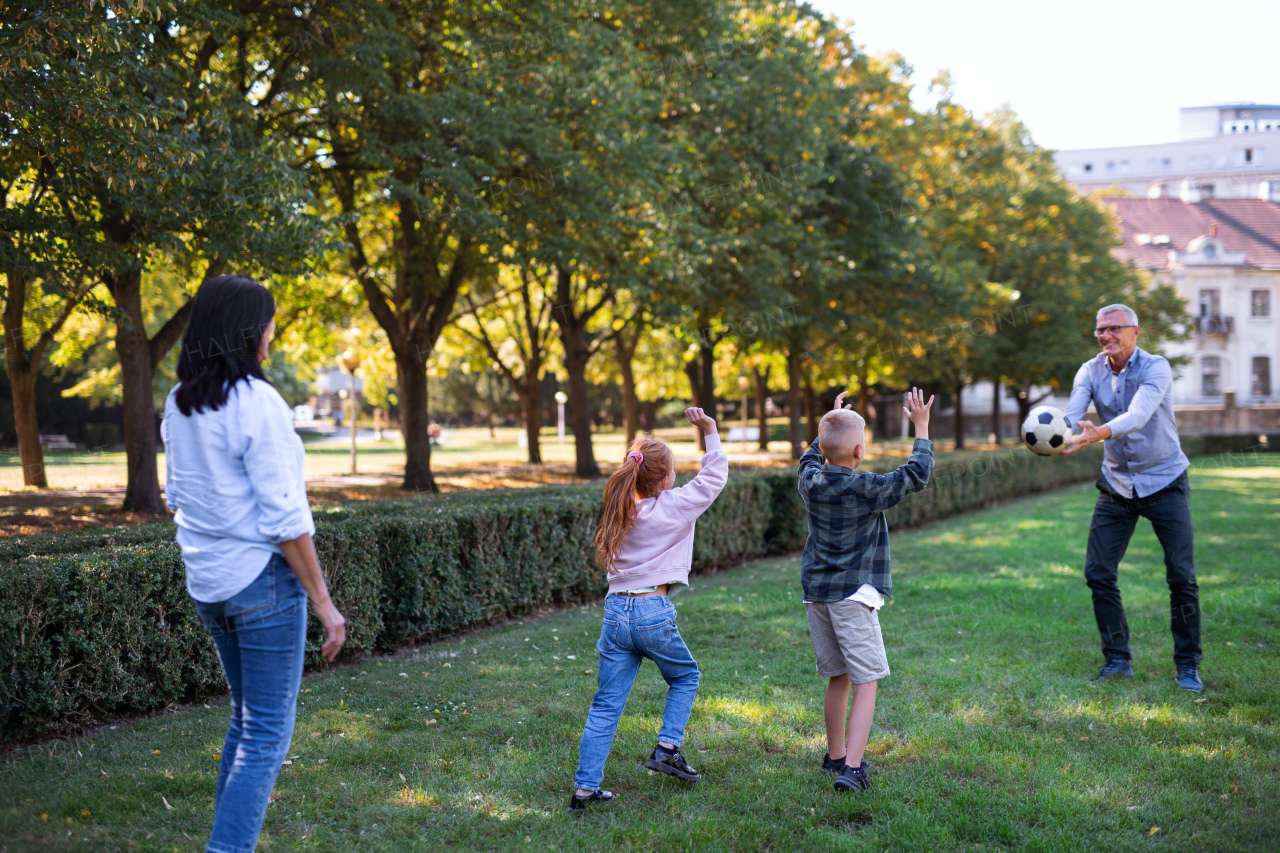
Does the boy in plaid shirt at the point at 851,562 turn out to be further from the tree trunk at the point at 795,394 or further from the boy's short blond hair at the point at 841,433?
the tree trunk at the point at 795,394

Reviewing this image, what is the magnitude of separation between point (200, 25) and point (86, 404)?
38.7 meters

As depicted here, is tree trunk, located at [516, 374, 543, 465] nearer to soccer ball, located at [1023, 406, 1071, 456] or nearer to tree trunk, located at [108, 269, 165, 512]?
tree trunk, located at [108, 269, 165, 512]

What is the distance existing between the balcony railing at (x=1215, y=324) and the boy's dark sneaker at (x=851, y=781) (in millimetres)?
57651

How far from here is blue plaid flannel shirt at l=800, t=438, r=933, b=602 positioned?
384 cm

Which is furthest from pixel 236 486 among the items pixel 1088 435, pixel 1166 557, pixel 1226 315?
pixel 1226 315

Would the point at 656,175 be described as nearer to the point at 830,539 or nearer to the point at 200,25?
the point at 200,25

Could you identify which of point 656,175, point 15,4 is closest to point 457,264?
point 656,175

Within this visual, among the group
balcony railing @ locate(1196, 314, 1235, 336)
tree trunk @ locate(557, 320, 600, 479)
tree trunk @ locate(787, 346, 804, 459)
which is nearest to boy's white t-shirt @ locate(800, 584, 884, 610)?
tree trunk @ locate(557, 320, 600, 479)

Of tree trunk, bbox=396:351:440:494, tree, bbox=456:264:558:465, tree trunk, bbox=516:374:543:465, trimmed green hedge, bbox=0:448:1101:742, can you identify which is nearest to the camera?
trimmed green hedge, bbox=0:448:1101:742

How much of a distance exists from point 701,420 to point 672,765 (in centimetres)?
153

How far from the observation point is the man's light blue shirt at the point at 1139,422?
5.24m

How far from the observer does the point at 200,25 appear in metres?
9.90

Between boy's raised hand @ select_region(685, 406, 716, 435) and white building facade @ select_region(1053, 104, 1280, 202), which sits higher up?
white building facade @ select_region(1053, 104, 1280, 202)

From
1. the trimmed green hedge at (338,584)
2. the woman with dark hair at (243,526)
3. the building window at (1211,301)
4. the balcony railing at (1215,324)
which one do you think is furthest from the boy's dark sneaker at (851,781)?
the building window at (1211,301)
